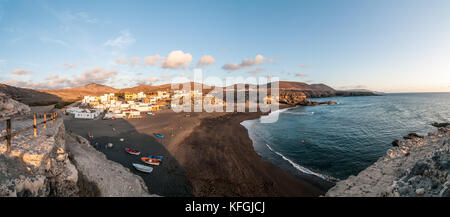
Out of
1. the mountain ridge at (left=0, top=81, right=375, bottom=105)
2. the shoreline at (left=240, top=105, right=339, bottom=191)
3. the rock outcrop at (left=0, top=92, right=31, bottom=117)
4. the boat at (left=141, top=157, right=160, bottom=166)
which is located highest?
the mountain ridge at (left=0, top=81, right=375, bottom=105)

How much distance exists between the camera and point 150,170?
36.7 ft

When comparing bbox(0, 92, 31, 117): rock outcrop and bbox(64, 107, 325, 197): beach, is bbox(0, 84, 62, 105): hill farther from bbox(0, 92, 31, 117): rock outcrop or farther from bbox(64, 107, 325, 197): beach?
bbox(64, 107, 325, 197): beach

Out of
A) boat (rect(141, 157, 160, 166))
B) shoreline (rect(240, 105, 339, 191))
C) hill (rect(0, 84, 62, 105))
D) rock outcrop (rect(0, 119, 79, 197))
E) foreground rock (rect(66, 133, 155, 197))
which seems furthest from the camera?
hill (rect(0, 84, 62, 105))

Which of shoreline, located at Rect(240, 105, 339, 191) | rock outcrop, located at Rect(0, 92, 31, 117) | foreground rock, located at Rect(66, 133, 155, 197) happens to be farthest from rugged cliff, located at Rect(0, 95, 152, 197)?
shoreline, located at Rect(240, 105, 339, 191)

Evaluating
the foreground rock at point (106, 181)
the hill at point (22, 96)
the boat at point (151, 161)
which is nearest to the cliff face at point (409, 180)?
the foreground rock at point (106, 181)

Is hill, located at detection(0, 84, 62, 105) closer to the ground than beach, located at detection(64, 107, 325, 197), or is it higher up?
A: higher up

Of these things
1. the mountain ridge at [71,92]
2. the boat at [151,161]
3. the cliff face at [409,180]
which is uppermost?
the mountain ridge at [71,92]

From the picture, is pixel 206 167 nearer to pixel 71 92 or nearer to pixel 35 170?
pixel 35 170

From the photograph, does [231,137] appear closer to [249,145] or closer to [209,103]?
[249,145]

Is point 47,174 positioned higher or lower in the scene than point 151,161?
higher

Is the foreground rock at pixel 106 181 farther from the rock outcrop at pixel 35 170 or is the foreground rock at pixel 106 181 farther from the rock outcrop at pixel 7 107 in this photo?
the rock outcrop at pixel 7 107

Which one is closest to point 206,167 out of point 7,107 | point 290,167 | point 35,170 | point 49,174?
point 290,167

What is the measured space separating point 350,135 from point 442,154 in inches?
694
